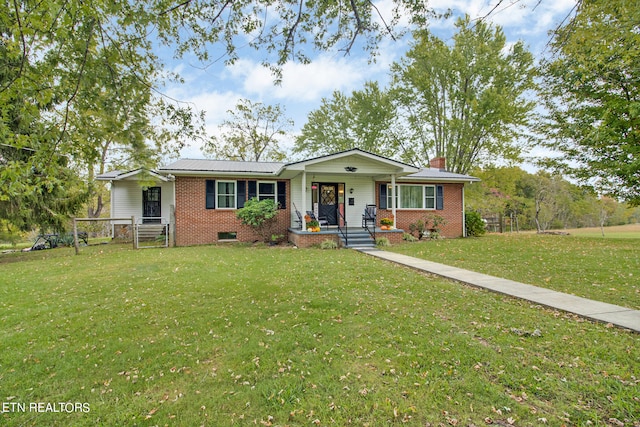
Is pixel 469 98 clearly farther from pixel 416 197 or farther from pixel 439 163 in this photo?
pixel 416 197

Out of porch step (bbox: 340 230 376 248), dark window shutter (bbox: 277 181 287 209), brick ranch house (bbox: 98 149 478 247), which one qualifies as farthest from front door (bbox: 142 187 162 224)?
porch step (bbox: 340 230 376 248)

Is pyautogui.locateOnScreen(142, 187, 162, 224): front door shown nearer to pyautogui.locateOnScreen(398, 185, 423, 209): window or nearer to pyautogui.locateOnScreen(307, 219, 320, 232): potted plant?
pyautogui.locateOnScreen(307, 219, 320, 232): potted plant

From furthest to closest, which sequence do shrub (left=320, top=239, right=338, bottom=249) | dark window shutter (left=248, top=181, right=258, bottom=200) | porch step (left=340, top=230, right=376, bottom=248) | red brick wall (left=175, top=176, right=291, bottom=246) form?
dark window shutter (left=248, top=181, right=258, bottom=200) < red brick wall (left=175, top=176, right=291, bottom=246) < porch step (left=340, top=230, right=376, bottom=248) < shrub (left=320, top=239, right=338, bottom=249)

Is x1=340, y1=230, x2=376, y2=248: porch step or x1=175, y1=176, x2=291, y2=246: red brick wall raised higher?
x1=175, y1=176, x2=291, y2=246: red brick wall

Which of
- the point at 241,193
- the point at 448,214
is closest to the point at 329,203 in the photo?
the point at 241,193

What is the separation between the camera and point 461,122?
21266 millimetres

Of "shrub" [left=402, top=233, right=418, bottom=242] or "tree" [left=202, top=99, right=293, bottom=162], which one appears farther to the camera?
"tree" [left=202, top=99, right=293, bottom=162]

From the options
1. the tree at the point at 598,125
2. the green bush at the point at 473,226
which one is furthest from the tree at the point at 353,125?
the tree at the point at 598,125

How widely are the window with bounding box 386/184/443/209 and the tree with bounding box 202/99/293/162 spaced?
15593 millimetres

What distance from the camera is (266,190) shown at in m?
13.5

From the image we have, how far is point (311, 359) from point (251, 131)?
2586 centimetres

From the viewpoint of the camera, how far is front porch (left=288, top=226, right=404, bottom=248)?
11.5 m

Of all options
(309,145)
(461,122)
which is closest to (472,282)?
(461,122)

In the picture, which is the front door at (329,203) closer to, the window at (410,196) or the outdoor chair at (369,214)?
the outdoor chair at (369,214)
